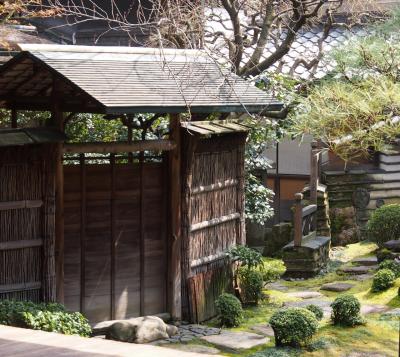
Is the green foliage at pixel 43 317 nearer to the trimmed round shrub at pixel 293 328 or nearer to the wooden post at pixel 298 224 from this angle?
the trimmed round shrub at pixel 293 328

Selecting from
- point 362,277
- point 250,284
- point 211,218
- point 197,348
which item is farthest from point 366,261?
point 197,348

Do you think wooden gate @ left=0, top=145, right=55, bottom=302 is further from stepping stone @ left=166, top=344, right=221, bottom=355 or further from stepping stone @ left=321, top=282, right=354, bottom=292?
stepping stone @ left=321, top=282, right=354, bottom=292

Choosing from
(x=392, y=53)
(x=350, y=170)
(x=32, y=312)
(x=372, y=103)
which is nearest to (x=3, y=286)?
(x=32, y=312)

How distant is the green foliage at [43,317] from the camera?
36.3ft

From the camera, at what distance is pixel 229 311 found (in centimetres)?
1363

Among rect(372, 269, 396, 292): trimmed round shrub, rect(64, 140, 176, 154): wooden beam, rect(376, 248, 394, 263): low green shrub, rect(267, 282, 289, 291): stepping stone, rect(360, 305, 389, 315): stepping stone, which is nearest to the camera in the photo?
rect(64, 140, 176, 154): wooden beam

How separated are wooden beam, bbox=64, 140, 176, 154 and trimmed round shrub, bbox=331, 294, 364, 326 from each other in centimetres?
349

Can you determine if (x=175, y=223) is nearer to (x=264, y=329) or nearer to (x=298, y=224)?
(x=264, y=329)

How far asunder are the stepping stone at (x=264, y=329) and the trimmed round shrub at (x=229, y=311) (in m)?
0.30

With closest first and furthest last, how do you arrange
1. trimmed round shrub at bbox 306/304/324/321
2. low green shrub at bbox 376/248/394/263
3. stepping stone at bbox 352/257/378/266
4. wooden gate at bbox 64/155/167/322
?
Answer: wooden gate at bbox 64/155/167/322 → trimmed round shrub at bbox 306/304/324/321 → low green shrub at bbox 376/248/394/263 → stepping stone at bbox 352/257/378/266

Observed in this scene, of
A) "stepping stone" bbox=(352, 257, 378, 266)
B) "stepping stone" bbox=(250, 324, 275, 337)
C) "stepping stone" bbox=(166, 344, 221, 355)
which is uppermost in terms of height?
"stepping stone" bbox=(352, 257, 378, 266)

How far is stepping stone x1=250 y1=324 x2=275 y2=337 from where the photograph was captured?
518 inches

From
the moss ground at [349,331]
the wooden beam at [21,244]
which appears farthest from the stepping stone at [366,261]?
the wooden beam at [21,244]

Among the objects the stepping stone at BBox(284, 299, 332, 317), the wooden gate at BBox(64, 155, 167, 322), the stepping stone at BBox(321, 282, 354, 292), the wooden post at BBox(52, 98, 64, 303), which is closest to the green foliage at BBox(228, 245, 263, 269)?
the stepping stone at BBox(284, 299, 332, 317)
